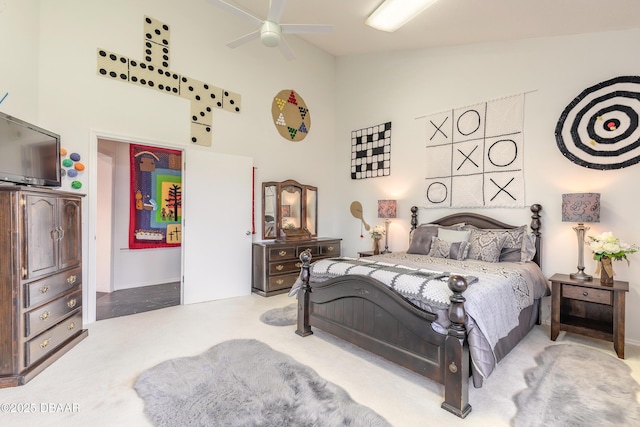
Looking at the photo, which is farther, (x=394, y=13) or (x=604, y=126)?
(x=394, y=13)

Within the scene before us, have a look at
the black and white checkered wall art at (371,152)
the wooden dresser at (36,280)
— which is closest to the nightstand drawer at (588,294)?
the black and white checkered wall art at (371,152)

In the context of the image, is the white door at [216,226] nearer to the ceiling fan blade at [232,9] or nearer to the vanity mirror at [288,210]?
the vanity mirror at [288,210]

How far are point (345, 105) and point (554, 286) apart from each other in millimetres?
4215

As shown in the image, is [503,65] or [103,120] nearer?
[103,120]

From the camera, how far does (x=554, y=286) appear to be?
286cm

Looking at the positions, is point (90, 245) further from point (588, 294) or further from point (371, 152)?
point (588, 294)

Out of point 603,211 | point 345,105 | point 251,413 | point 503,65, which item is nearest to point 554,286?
point 603,211

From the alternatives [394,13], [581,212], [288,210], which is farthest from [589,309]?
[288,210]

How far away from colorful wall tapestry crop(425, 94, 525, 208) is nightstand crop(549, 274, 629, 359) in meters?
1.09

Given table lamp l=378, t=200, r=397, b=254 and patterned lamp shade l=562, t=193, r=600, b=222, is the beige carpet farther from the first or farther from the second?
table lamp l=378, t=200, r=397, b=254

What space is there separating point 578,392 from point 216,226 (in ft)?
13.0

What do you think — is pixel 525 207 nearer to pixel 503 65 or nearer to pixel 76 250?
pixel 503 65

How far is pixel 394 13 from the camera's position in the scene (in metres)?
3.45

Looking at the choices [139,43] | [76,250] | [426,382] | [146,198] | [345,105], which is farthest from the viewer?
[345,105]
